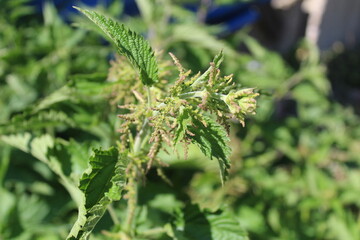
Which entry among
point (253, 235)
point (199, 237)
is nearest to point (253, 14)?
point (253, 235)

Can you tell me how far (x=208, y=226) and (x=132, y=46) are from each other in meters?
0.47

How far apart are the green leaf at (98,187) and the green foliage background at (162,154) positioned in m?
0.15

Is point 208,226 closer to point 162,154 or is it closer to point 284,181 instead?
point 162,154

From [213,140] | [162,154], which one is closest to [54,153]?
[162,154]

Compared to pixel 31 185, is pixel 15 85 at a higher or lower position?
higher

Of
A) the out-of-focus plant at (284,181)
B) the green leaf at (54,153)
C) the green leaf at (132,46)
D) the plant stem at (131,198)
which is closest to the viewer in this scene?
the green leaf at (132,46)

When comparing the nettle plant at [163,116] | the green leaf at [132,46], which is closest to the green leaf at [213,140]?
the nettle plant at [163,116]

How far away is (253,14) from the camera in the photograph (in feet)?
14.3

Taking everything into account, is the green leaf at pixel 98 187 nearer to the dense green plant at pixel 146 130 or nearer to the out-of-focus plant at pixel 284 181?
the dense green plant at pixel 146 130

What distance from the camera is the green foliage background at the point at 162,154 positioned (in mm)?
1054

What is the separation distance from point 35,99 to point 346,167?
2.11 metres

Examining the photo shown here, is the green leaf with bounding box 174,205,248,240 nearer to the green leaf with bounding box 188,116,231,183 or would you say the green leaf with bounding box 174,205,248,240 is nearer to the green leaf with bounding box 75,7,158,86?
the green leaf with bounding box 188,116,231,183

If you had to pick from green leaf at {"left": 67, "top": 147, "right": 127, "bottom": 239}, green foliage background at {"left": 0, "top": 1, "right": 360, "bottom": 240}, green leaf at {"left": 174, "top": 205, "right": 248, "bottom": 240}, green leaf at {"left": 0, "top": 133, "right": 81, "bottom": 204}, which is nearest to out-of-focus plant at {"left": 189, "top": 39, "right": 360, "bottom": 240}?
green foliage background at {"left": 0, "top": 1, "right": 360, "bottom": 240}

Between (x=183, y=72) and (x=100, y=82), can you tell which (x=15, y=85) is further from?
(x=183, y=72)
